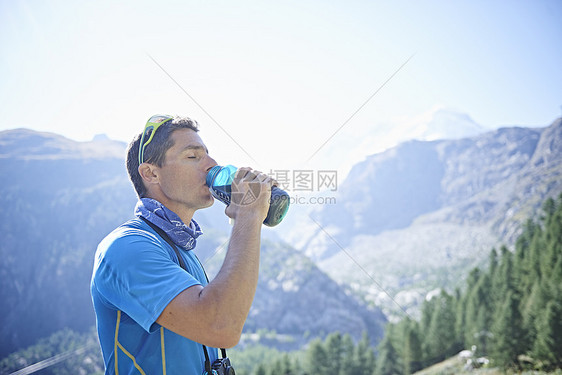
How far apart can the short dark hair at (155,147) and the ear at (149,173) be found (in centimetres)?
3

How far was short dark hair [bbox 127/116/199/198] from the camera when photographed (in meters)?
2.71

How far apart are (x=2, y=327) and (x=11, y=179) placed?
70771 mm

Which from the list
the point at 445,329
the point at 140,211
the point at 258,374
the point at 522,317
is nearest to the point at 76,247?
the point at 258,374

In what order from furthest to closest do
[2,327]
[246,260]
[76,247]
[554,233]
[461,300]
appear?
[76,247] → [2,327] → [461,300] → [554,233] → [246,260]

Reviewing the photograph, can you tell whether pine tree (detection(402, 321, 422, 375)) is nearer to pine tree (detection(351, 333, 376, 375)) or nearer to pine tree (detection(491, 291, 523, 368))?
pine tree (detection(351, 333, 376, 375))

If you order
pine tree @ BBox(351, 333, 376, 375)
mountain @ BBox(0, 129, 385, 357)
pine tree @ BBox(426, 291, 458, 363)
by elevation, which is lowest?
pine tree @ BBox(351, 333, 376, 375)

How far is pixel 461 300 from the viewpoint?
67.3 metres

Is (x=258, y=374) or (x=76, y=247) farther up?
(x=76, y=247)

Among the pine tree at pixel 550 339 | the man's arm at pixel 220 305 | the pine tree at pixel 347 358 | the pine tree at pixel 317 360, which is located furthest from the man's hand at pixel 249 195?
the pine tree at pixel 347 358

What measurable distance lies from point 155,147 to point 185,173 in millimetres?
269

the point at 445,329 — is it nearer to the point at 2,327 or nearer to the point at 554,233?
the point at 554,233

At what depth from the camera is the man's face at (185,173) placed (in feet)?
8.86

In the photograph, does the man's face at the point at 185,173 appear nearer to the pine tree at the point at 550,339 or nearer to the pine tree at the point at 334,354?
the pine tree at the point at 550,339

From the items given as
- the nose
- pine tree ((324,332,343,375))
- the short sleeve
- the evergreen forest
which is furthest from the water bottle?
pine tree ((324,332,343,375))
